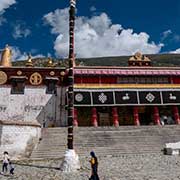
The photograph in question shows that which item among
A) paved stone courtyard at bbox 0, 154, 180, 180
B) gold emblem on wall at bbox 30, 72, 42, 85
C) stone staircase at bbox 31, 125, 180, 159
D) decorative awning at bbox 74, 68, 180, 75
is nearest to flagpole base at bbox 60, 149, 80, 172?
paved stone courtyard at bbox 0, 154, 180, 180

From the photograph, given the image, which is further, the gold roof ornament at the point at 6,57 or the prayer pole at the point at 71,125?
the gold roof ornament at the point at 6,57

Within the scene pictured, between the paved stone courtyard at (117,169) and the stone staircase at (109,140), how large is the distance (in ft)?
6.86

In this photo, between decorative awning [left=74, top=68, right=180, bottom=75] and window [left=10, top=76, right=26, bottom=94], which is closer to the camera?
decorative awning [left=74, top=68, right=180, bottom=75]

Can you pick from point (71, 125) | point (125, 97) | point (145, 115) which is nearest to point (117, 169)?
point (71, 125)

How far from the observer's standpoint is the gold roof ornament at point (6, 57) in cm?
3601

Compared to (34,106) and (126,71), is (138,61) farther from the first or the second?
(34,106)

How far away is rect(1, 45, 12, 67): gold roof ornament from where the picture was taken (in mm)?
36013

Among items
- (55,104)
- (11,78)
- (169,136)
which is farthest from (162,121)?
(11,78)

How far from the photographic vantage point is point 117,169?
584 inches

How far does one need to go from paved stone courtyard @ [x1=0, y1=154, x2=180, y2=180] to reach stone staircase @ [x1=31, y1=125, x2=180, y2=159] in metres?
2.09

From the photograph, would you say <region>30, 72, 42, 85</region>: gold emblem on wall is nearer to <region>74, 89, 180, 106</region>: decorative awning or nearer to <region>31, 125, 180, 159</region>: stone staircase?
<region>74, 89, 180, 106</region>: decorative awning

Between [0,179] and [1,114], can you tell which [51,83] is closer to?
[1,114]

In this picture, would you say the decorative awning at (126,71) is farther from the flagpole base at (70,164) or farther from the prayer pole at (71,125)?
the flagpole base at (70,164)

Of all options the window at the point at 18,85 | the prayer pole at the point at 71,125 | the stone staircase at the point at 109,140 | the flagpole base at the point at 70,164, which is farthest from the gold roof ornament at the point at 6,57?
the flagpole base at the point at 70,164
